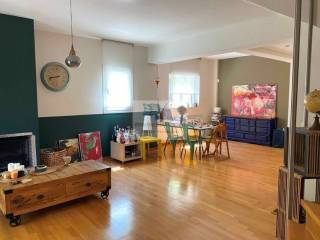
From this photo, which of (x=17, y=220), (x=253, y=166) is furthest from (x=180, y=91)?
(x=17, y=220)

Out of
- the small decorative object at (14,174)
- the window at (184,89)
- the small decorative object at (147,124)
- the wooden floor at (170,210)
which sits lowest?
the wooden floor at (170,210)

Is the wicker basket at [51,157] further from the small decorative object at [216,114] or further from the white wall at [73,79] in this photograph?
the small decorative object at [216,114]

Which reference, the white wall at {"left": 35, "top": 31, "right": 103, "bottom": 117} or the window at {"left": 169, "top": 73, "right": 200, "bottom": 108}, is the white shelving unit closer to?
the white wall at {"left": 35, "top": 31, "right": 103, "bottom": 117}

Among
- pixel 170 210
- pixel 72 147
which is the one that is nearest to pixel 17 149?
pixel 72 147

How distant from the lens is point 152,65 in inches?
260

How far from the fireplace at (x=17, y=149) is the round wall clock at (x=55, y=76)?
1173mm

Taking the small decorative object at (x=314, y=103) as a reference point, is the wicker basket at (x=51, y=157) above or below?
below

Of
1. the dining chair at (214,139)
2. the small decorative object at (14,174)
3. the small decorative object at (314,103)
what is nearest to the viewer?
the small decorative object at (314,103)

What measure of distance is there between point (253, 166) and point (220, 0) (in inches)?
131

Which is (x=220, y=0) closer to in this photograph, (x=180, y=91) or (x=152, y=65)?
(x=152, y=65)

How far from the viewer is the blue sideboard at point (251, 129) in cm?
714

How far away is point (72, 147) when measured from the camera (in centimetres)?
526

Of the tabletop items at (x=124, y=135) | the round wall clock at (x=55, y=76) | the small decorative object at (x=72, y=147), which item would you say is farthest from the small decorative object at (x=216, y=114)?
the round wall clock at (x=55, y=76)

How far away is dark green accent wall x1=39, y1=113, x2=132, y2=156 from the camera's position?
495 cm
